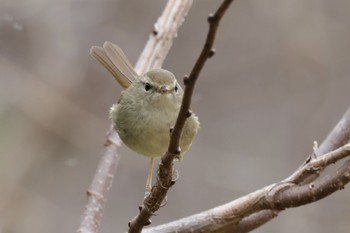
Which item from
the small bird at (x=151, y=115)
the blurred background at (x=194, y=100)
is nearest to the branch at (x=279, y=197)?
the small bird at (x=151, y=115)

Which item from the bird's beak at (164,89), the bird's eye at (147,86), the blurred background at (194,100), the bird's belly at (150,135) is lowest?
the bird's belly at (150,135)

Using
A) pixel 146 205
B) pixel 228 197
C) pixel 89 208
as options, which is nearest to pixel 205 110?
pixel 228 197

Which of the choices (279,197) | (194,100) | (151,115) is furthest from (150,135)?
(194,100)

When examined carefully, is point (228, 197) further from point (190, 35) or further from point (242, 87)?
point (190, 35)

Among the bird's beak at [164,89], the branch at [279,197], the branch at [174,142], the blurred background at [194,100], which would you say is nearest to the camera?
the branch at [174,142]

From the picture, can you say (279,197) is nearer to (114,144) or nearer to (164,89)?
(164,89)

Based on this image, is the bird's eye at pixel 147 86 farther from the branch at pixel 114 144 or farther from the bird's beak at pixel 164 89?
the branch at pixel 114 144
